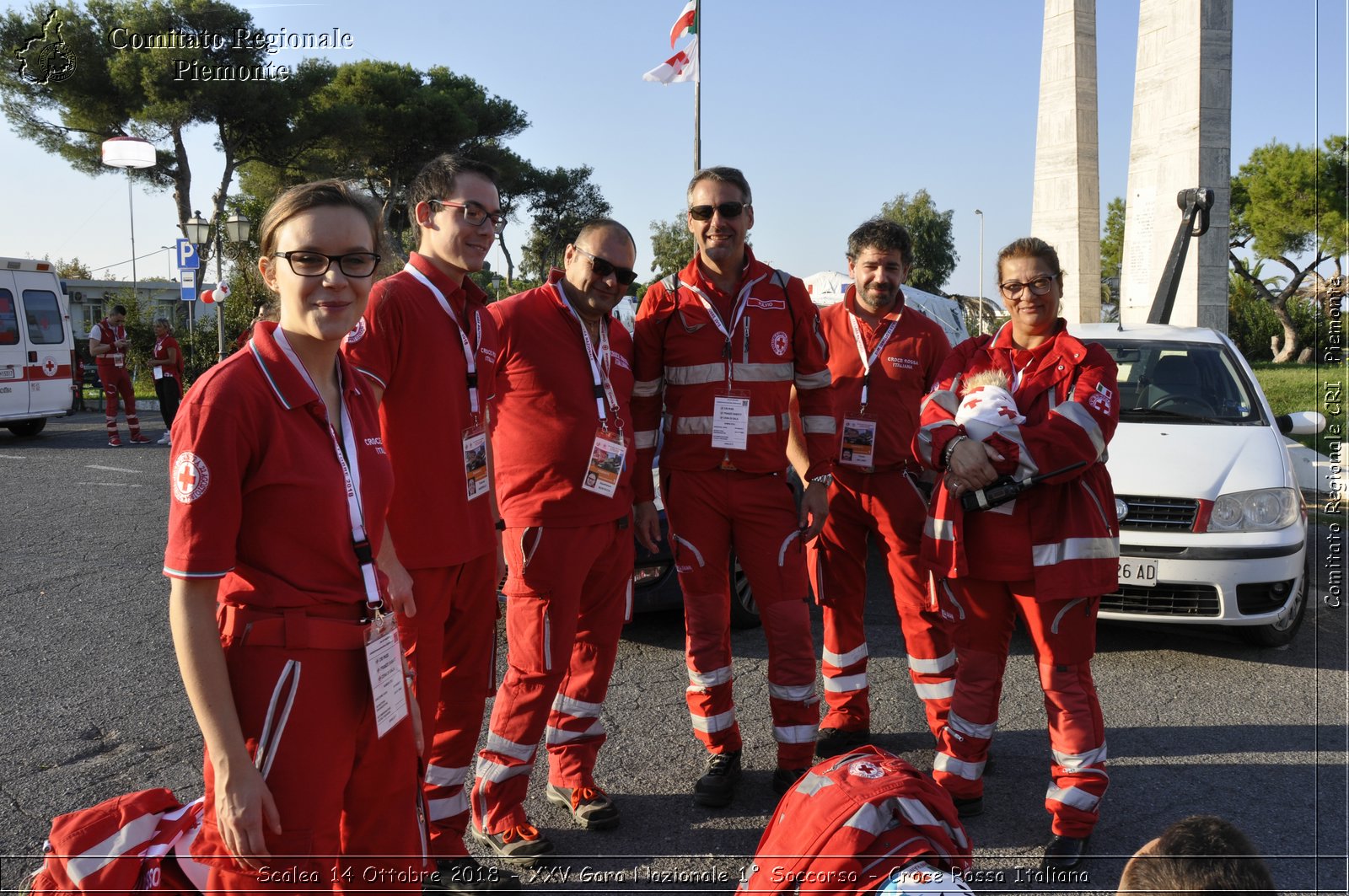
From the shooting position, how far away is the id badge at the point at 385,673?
6.72 ft

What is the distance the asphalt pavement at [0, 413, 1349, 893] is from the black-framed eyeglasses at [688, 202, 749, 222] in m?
2.30

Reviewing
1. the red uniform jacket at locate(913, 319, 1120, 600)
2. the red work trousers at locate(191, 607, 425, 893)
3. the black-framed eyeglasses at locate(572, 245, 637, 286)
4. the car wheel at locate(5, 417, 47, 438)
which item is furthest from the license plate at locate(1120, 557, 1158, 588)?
the car wheel at locate(5, 417, 47, 438)

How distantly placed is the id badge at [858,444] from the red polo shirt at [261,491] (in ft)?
9.12

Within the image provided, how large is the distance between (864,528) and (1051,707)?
1366mm

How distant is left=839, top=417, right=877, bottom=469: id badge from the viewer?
4.46 m

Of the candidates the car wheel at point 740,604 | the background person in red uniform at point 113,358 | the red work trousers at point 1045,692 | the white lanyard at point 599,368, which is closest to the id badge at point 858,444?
the red work trousers at point 1045,692

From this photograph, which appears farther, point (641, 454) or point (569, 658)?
point (641, 454)

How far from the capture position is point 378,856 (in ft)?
7.14

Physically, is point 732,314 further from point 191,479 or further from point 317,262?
point 191,479

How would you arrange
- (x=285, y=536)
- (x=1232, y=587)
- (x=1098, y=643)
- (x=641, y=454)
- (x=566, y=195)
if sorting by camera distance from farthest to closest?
(x=566, y=195) < (x=1098, y=643) < (x=1232, y=587) < (x=641, y=454) < (x=285, y=536)

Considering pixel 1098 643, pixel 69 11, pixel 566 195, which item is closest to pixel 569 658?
pixel 1098 643

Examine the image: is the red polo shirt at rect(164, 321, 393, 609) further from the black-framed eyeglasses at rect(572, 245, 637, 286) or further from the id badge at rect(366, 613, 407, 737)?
the black-framed eyeglasses at rect(572, 245, 637, 286)

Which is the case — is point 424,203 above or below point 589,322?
above

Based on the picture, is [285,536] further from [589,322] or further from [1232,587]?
[1232,587]
